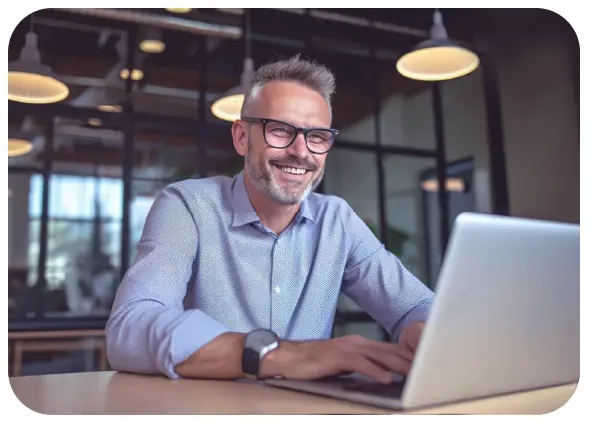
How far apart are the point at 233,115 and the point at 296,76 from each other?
2.21 meters

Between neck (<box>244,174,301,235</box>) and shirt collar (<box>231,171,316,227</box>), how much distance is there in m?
0.03

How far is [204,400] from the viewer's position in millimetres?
749

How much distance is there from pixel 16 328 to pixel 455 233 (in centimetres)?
406

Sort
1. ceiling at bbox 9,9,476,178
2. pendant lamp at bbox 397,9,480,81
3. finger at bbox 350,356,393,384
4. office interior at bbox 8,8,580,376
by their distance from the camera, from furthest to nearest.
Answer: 1. ceiling at bbox 9,9,476,178
2. office interior at bbox 8,8,580,376
3. pendant lamp at bbox 397,9,480,81
4. finger at bbox 350,356,393,384

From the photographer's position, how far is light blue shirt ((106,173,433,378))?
4.02 ft

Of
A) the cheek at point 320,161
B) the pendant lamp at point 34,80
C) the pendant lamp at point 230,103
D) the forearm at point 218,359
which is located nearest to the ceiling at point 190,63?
the pendant lamp at point 230,103

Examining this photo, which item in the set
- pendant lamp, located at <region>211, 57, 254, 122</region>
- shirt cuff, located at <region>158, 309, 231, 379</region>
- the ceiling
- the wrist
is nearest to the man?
shirt cuff, located at <region>158, 309, 231, 379</region>

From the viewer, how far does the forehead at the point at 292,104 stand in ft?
4.56

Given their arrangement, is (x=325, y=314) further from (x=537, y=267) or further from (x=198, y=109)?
(x=198, y=109)

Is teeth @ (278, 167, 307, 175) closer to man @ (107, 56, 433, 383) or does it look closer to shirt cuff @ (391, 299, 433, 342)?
man @ (107, 56, 433, 383)

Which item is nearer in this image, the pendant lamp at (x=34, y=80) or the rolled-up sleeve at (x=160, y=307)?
the rolled-up sleeve at (x=160, y=307)

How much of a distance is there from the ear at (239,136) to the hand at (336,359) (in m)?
0.81

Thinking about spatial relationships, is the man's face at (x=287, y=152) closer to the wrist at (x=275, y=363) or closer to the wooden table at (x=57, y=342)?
the wrist at (x=275, y=363)

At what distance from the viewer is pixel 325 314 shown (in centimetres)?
145
